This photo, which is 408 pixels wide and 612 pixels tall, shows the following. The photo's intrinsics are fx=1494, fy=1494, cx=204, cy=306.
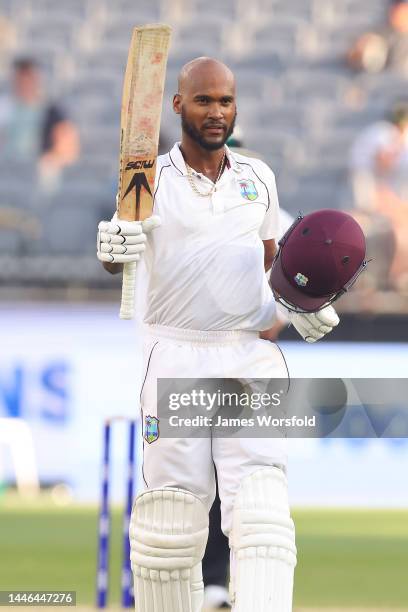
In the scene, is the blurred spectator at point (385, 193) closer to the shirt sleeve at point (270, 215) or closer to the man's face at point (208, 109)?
the shirt sleeve at point (270, 215)

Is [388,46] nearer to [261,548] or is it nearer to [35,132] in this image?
[35,132]

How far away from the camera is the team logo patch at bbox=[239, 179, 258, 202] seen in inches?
200

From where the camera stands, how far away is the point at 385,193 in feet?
38.6

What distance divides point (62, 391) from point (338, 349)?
6.46ft

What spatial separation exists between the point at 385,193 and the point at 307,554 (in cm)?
416

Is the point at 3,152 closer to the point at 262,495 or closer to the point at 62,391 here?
the point at 62,391

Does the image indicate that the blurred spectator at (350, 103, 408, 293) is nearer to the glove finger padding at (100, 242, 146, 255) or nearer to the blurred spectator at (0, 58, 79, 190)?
the blurred spectator at (0, 58, 79, 190)

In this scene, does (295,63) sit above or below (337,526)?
above

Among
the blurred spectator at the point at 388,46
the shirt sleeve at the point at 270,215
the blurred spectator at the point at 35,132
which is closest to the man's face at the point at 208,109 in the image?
the shirt sleeve at the point at 270,215

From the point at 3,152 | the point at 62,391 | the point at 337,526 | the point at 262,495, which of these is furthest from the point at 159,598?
the point at 3,152

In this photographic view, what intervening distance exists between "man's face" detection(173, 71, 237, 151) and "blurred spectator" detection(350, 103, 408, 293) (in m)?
5.70

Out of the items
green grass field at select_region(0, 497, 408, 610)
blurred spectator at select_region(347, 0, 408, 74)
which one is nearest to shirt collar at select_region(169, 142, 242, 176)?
green grass field at select_region(0, 497, 408, 610)

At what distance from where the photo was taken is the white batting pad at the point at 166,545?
4836 mm

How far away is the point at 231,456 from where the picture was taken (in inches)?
192
